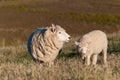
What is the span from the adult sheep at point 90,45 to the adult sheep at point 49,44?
56 cm

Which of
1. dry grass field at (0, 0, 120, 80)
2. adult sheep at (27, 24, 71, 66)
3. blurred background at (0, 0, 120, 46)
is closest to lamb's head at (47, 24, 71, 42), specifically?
adult sheep at (27, 24, 71, 66)

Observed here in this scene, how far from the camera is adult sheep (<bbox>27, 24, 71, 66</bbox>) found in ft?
36.4

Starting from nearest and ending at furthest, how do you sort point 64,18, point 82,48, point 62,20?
1. point 82,48
2. point 62,20
3. point 64,18

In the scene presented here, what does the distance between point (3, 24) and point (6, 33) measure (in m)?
5.10

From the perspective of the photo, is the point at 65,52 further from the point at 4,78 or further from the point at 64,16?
the point at 64,16

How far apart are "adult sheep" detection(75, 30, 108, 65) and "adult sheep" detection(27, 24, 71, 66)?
561 mm

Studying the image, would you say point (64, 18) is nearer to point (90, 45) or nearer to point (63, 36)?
point (63, 36)

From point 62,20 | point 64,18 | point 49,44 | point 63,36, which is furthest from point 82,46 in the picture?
point 64,18

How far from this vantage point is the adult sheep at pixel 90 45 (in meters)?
10.4

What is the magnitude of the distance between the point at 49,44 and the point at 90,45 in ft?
3.56

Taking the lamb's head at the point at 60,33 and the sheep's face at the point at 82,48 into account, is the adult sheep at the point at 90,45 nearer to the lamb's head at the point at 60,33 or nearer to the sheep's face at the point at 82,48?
the sheep's face at the point at 82,48

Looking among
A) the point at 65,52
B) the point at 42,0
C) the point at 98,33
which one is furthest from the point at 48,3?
the point at 98,33

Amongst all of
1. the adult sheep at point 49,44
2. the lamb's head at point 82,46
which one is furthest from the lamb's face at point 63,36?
the lamb's head at point 82,46

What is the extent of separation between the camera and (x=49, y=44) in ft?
36.7
